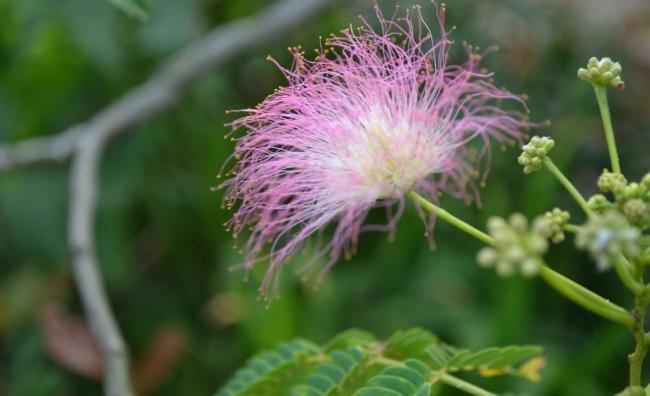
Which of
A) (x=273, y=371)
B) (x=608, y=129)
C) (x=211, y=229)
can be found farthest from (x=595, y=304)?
(x=211, y=229)

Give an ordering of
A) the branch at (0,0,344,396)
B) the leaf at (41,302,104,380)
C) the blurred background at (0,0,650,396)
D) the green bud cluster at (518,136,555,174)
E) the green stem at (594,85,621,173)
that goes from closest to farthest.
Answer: the green stem at (594,85,621,173) → the green bud cluster at (518,136,555,174) → the branch at (0,0,344,396) → the leaf at (41,302,104,380) → the blurred background at (0,0,650,396)

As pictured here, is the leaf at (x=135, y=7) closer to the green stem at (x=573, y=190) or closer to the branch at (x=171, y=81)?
the green stem at (x=573, y=190)

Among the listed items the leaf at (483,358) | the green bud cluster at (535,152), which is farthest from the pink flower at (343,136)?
the leaf at (483,358)

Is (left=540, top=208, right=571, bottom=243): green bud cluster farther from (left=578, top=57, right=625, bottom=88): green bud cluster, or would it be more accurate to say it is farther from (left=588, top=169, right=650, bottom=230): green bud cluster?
(left=578, top=57, right=625, bottom=88): green bud cluster

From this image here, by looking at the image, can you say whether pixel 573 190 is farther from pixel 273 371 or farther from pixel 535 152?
pixel 273 371

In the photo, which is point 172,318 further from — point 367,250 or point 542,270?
point 542,270

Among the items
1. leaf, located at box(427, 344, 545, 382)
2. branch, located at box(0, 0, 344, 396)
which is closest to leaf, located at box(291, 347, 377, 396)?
leaf, located at box(427, 344, 545, 382)
